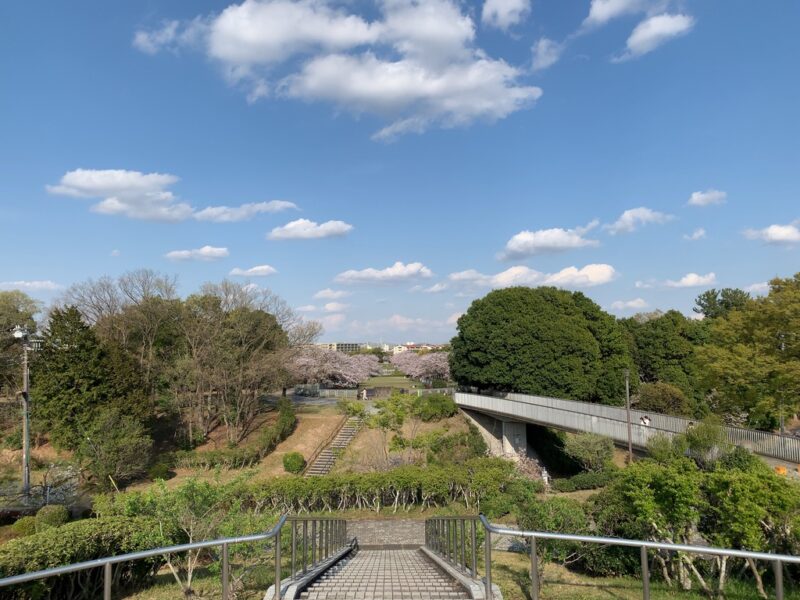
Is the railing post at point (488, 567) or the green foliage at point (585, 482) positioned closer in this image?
the railing post at point (488, 567)

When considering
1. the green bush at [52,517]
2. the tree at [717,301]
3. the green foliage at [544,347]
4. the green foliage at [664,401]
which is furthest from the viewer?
the tree at [717,301]

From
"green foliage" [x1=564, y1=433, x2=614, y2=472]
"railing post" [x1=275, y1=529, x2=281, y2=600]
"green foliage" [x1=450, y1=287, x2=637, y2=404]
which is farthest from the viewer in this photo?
"green foliage" [x1=450, y1=287, x2=637, y2=404]

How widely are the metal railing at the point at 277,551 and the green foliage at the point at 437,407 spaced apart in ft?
75.4

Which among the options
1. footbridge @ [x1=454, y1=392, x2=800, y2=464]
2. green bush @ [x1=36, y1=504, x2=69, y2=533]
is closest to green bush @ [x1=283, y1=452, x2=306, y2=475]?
green bush @ [x1=36, y1=504, x2=69, y2=533]

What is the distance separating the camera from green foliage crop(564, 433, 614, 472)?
78.6ft

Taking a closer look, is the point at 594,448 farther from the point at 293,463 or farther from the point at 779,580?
the point at 779,580

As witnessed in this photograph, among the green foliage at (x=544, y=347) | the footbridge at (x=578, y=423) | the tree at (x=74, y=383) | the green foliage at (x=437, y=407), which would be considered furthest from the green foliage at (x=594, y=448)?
the tree at (x=74, y=383)

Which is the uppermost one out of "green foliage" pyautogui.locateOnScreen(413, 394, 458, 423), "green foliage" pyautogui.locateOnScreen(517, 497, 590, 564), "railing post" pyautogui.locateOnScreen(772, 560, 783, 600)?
"railing post" pyautogui.locateOnScreen(772, 560, 783, 600)

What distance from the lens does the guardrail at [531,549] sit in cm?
328

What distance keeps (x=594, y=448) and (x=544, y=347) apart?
11051 mm

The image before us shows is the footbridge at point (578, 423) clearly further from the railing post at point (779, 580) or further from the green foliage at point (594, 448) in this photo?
the railing post at point (779, 580)

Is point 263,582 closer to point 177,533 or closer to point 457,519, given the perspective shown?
point 177,533

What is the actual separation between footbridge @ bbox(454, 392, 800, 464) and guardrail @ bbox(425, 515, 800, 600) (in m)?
13.5

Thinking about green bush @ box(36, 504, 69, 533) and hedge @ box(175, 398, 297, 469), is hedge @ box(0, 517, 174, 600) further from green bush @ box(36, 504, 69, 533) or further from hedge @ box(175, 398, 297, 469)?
hedge @ box(175, 398, 297, 469)
